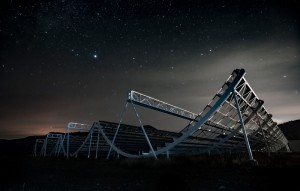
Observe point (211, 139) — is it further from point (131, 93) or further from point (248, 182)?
point (248, 182)

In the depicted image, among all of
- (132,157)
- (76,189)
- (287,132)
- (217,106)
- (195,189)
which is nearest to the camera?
(195,189)

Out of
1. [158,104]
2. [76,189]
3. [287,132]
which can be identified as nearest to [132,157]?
[158,104]

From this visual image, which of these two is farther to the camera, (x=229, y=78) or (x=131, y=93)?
(x=131, y=93)

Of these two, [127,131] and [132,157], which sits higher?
[127,131]

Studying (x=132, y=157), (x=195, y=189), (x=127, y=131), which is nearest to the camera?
(x=195, y=189)

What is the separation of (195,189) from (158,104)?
10.4 m

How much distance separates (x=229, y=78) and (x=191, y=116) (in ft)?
27.9

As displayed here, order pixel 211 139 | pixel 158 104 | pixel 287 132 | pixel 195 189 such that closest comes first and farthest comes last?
1. pixel 195 189
2. pixel 158 104
3. pixel 211 139
4. pixel 287 132

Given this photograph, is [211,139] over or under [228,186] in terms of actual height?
over

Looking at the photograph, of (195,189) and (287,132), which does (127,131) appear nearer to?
(195,189)

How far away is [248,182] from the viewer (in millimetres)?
7266

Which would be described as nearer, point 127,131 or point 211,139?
point 211,139

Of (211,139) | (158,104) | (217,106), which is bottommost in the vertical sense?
(211,139)

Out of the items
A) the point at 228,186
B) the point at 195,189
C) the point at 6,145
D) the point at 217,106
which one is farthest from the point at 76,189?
the point at 6,145
